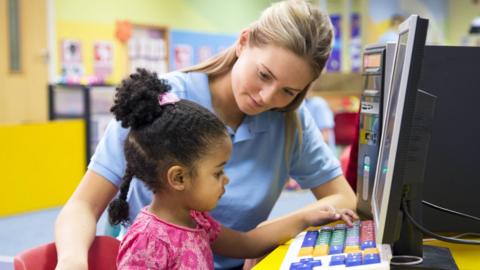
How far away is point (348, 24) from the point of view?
8375 millimetres

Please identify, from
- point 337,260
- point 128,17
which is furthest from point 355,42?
point 337,260

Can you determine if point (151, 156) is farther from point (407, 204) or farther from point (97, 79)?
point (97, 79)

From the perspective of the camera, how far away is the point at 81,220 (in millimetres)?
1130

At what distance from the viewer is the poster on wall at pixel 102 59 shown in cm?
646

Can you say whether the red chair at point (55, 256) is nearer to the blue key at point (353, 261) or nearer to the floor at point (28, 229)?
the blue key at point (353, 261)

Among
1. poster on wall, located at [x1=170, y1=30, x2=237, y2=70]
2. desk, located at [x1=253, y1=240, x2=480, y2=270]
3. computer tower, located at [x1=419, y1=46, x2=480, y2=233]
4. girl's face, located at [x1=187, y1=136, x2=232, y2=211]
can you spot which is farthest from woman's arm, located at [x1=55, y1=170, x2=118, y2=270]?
poster on wall, located at [x1=170, y1=30, x2=237, y2=70]

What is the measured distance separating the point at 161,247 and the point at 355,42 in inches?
317

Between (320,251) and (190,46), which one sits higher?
(190,46)

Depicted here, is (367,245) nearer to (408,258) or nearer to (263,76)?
(408,258)

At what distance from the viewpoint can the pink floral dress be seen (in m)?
1.02

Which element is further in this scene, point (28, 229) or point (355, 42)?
point (355, 42)

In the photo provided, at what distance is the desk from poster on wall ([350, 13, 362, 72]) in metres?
7.45

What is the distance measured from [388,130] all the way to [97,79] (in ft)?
19.2

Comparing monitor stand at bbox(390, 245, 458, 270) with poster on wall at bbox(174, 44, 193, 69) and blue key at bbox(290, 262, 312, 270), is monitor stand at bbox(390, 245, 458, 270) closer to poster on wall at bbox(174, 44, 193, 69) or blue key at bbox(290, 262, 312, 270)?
blue key at bbox(290, 262, 312, 270)
